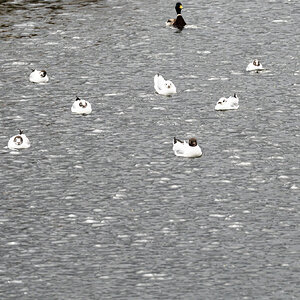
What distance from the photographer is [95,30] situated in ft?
181

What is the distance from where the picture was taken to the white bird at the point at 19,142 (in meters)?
37.0

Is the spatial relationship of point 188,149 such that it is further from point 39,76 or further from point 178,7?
point 178,7

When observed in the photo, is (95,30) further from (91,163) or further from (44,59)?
(91,163)

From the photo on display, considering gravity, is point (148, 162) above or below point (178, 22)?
above

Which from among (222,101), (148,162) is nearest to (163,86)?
(222,101)

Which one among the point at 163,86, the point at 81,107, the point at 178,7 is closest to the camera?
the point at 81,107

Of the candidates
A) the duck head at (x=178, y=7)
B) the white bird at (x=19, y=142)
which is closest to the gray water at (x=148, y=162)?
the white bird at (x=19, y=142)

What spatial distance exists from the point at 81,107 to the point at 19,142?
4.73m

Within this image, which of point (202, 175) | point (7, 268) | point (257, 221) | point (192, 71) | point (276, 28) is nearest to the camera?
point (7, 268)

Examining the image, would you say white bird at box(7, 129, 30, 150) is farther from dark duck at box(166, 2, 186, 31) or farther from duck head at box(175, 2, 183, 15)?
duck head at box(175, 2, 183, 15)

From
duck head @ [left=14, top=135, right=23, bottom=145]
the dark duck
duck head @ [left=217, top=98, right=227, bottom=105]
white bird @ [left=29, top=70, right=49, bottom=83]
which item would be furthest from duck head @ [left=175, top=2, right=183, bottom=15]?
duck head @ [left=14, top=135, right=23, bottom=145]

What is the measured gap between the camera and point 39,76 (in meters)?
45.4

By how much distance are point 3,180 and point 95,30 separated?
22.4 meters

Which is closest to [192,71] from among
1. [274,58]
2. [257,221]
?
[274,58]
